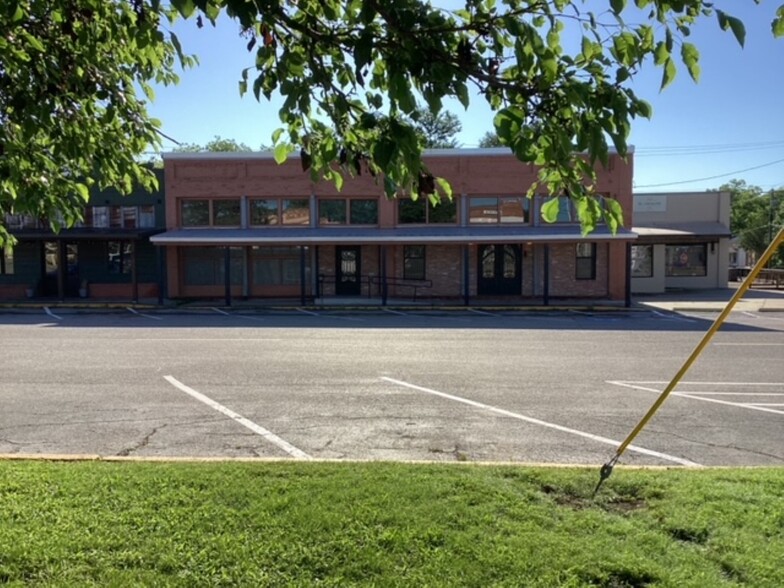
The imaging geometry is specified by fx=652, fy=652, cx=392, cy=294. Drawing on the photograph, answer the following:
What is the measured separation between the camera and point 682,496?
4520 millimetres

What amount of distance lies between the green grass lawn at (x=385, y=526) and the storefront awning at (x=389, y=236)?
2044 centimetres

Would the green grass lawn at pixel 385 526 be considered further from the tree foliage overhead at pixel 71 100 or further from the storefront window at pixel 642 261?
the storefront window at pixel 642 261

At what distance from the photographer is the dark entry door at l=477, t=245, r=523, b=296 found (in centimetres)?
2836

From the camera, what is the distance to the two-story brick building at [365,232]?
2753 centimetres

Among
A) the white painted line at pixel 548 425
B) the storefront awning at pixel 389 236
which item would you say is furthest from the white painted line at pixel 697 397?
the storefront awning at pixel 389 236

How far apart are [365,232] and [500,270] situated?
6171 mm

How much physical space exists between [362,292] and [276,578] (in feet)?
82.3

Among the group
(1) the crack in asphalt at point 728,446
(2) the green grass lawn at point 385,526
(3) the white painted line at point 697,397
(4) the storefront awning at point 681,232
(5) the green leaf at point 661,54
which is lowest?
(1) the crack in asphalt at point 728,446

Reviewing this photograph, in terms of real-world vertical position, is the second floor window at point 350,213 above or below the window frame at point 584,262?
above

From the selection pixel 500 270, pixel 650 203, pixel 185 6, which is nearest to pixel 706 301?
pixel 500 270

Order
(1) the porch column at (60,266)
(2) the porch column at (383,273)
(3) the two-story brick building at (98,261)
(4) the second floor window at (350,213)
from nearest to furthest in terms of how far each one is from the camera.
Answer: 1. (2) the porch column at (383,273)
2. (1) the porch column at (60,266)
3. (4) the second floor window at (350,213)
4. (3) the two-story brick building at (98,261)

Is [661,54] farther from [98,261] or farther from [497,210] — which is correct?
[98,261]

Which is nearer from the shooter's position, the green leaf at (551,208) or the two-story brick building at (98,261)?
the green leaf at (551,208)

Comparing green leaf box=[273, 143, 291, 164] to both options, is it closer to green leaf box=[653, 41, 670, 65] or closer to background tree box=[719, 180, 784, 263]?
green leaf box=[653, 41, 670, 65]
